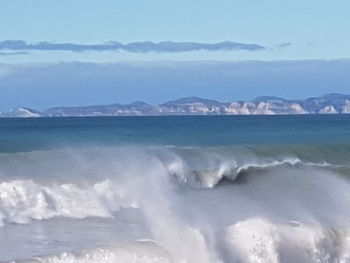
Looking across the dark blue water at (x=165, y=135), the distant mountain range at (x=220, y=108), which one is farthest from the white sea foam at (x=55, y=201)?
the distant mountain range at (x=220, y=108)

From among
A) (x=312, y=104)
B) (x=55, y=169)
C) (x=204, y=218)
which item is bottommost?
(x=312, y=104)

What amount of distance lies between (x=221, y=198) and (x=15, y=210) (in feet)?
14.1

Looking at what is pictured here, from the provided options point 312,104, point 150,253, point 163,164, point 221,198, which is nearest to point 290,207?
point 221,198

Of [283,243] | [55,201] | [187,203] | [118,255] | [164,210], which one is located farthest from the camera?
[55,201]

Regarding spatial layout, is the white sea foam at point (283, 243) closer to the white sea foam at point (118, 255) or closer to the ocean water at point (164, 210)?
the ocean water at point (164, 210)

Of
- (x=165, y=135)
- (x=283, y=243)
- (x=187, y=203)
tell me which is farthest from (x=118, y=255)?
(x=165, y=135)

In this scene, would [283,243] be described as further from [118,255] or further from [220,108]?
[220,108]

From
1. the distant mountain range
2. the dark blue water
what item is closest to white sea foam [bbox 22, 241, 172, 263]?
the dark blue water

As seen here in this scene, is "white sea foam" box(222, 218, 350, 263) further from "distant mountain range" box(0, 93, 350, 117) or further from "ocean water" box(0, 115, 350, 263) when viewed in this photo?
"distant mountain range" box(0, 93, 350, 117)

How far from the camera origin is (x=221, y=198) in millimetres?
21719

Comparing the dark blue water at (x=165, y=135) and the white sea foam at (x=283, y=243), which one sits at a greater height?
the white sea foam at (x=283, y=243)

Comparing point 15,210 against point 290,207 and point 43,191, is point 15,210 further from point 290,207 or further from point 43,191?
point 290,207

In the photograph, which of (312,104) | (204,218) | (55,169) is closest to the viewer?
(204,218)

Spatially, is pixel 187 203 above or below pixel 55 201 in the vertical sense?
above
